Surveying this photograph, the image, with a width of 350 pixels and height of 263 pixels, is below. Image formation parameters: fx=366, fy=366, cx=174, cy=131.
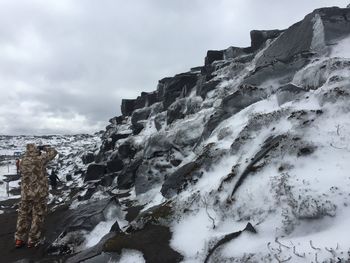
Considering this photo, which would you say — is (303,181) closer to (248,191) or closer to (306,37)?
(248,191)

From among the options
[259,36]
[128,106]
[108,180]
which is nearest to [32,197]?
[108,180]

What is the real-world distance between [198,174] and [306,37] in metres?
12.6

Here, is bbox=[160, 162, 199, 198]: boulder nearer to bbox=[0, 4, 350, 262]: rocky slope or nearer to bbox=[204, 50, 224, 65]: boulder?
bbox=[0, 4, 350, 262]: rocky slope

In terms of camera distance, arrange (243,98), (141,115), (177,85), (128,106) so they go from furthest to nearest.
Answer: (128,106) → (141,115) → (177,85) → (243,98)

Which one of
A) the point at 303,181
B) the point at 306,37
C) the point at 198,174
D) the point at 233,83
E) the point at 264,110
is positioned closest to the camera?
the point at 303,181

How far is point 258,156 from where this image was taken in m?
12.5

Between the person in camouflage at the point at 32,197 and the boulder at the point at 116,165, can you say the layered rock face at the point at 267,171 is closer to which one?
the person in camouflage at the point at 32,197

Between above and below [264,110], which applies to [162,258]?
below

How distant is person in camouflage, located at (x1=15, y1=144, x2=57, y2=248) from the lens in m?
15.5

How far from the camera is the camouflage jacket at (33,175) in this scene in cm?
1571

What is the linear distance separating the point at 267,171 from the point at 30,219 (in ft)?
34.5

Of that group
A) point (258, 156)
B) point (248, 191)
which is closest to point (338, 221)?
point (248, 191)

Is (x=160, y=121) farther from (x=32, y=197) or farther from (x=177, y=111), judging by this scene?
(x=32, y=197)

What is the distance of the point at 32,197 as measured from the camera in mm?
15695
